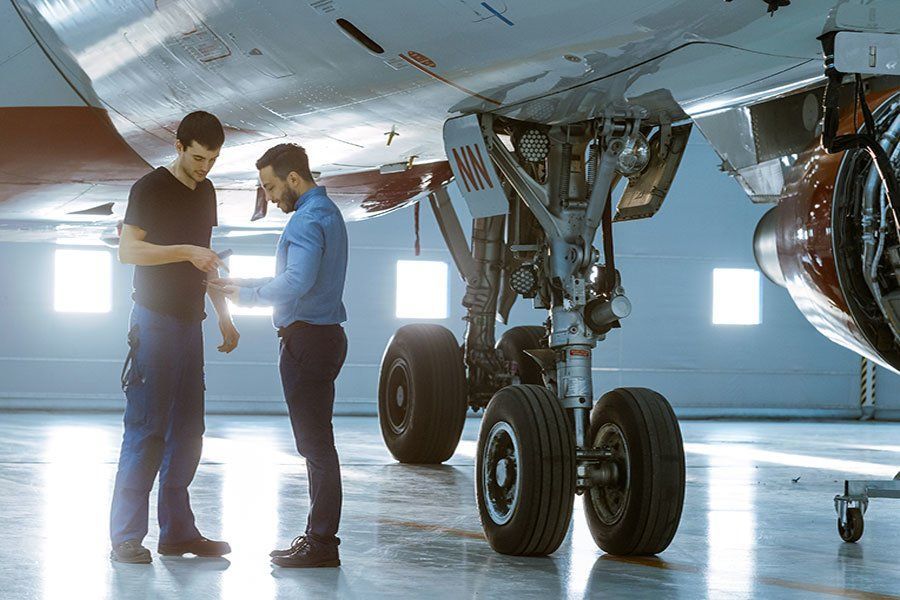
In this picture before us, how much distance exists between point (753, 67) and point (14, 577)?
335 cm

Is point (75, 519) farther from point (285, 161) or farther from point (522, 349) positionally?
point (522, 349)

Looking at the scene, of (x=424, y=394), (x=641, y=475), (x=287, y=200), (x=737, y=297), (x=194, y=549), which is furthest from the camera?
(x=737, y=297)

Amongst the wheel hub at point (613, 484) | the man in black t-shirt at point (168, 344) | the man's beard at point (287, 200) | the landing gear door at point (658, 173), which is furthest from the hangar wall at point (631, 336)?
the man's beard at point (287, 200)

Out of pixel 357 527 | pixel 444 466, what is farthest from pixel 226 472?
pixel 357 527

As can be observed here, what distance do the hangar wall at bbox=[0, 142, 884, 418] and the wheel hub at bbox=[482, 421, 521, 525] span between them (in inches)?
474

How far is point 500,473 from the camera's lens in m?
5.48

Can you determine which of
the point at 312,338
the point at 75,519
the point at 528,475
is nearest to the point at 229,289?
the point at 312,338

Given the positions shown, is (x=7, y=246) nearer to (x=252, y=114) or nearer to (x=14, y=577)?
(x=252, y=114)

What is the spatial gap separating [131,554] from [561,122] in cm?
266

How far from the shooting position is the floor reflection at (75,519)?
454 centimetres

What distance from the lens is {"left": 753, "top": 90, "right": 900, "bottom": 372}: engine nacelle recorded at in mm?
5418

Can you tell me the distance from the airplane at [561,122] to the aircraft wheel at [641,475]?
1cm

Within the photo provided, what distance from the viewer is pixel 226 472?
29.5 ft

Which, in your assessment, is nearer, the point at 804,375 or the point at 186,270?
the point at 186,270
